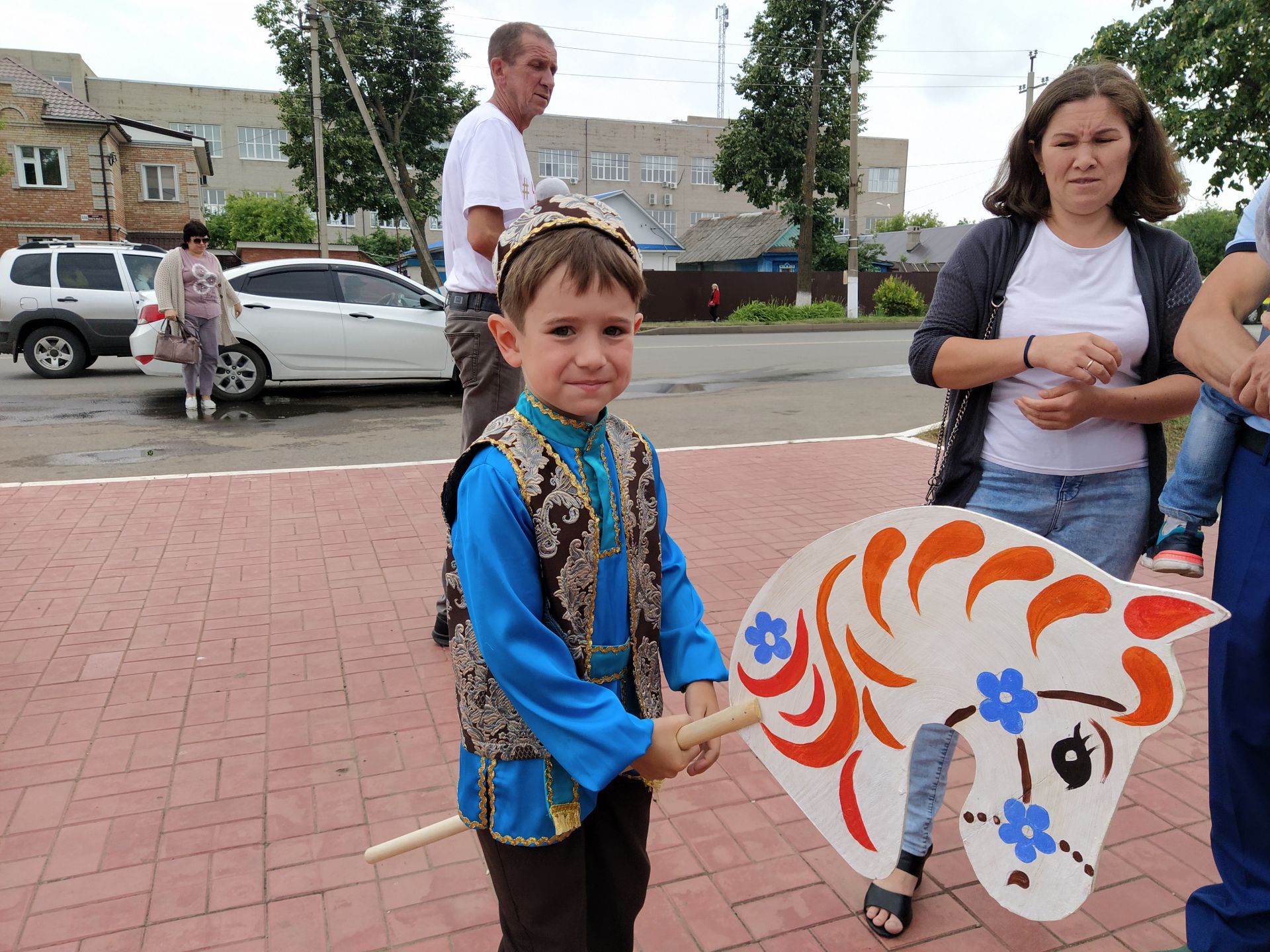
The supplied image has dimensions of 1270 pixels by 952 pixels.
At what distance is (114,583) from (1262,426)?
4.75 meters

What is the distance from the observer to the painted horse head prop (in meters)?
1.50

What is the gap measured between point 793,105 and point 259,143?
42.1 m

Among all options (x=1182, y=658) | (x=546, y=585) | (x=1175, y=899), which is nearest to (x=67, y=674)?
(x=546, y=585)

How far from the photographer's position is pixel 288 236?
4084 cm

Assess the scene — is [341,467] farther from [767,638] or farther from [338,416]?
[767,638]

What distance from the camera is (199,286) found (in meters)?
9.25

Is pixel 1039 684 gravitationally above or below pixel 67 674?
above

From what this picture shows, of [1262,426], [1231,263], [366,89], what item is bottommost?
[1262,426]

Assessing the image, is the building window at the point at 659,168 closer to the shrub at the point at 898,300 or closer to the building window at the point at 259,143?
the building window at the point at 259,143

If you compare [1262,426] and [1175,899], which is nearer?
[1262,426]

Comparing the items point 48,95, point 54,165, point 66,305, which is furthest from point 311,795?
point 48,95

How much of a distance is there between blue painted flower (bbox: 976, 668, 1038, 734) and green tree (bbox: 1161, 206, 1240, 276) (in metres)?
46.7

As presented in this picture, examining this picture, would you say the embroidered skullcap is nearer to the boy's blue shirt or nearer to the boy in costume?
the boy in costume

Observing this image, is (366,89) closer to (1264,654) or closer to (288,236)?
(288,236)
